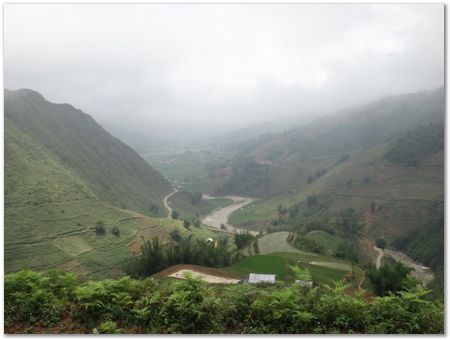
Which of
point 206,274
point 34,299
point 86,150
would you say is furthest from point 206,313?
point 86,150

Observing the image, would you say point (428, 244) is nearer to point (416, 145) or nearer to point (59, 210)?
point (416, 145)

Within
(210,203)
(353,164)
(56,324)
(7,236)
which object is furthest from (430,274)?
(210,203)

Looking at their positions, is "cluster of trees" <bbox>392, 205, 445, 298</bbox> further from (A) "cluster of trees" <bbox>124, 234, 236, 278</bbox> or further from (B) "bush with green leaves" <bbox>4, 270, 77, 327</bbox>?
(B) "bush with green leaves" <bbox>4, 270, 77, 327</bbox>

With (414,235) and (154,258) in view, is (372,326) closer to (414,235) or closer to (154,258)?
(154,258)

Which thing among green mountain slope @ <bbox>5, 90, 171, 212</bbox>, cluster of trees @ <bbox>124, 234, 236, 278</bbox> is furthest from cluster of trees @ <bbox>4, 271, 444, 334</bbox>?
green mountain slope @ <bbox>5, 90, 171, 212</bbox>

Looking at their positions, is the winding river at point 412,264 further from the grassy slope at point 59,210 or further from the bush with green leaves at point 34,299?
the bush with green leaves at point 34,299
